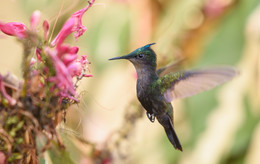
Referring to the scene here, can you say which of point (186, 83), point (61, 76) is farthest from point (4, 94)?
point (186, 83)

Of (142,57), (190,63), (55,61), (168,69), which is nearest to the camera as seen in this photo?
(55,61)

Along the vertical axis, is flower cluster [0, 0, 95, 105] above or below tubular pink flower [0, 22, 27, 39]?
below

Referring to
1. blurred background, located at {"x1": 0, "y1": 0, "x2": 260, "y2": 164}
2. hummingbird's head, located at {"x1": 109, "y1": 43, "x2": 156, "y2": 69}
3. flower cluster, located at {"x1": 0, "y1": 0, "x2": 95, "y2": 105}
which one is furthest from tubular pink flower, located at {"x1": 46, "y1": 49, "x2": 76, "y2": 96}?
blurred background, located at {"x1": 0, "y1": 0, "x2": 260, "y2": 164}

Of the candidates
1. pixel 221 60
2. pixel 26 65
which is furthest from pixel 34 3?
pixel 26 65

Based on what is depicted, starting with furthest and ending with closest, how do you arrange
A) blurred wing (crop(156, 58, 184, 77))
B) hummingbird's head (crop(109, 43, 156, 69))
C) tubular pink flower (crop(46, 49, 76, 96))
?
blurred wing (crop(156, 58, 184, 77)), hummingbird's head (crop(109, 43, 156, 69)), tubular pink flower (crop(46, 49, 76, 96))

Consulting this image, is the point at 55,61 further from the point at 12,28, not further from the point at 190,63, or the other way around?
the point at 190,63

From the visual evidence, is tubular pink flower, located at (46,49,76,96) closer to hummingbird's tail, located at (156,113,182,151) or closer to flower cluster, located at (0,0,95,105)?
flower cluster, located at (0,0,95,105)

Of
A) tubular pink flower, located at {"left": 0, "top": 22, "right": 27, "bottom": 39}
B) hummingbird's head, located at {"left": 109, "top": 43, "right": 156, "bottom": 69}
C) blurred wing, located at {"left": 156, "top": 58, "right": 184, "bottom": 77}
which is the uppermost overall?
tubular pink flower, located at {"left": 0, "top": 22, "right": 27, "bottom": 39}
